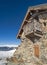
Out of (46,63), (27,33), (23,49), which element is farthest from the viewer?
(23,49)

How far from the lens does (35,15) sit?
85.5ft

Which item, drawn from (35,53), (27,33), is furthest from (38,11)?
(35,53)

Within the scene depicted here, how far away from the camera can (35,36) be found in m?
26.3

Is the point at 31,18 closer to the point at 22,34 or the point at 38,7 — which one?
the point at 38,7

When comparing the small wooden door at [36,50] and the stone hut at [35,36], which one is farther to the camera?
the small wooden door at [36,50]

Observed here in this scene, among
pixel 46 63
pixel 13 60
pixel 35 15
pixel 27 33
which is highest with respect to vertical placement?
pixel 35 15

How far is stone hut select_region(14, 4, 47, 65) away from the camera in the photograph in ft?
82.5

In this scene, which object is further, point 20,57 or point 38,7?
point 20,57

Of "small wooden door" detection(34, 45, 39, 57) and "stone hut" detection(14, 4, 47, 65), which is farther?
"small wooden door" detection(34, 45, 39, 57)

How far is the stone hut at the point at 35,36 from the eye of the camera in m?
25.2

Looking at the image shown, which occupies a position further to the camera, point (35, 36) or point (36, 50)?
point (36, 50)

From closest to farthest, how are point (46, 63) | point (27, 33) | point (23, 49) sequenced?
A: point (46, 63) → point (27, 33) → point (23, 49)

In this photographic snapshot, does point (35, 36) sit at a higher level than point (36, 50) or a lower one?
higher

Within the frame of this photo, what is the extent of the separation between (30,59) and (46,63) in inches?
127
